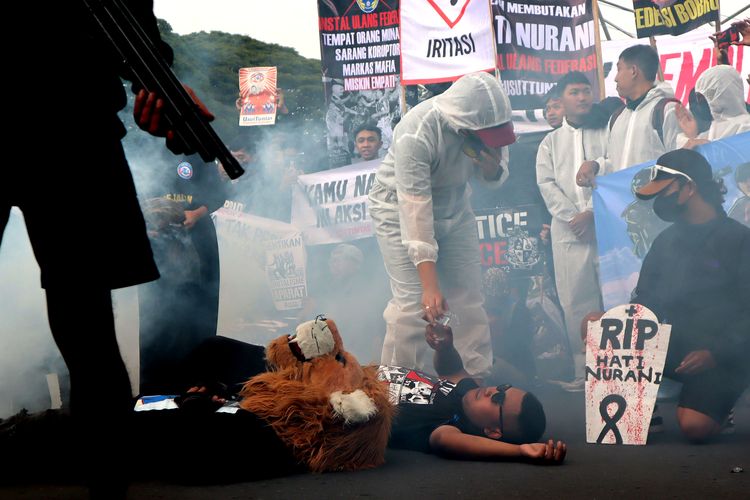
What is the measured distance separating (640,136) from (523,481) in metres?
3.54

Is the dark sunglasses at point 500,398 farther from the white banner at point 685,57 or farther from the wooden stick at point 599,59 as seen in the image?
the white banner at point 685,57

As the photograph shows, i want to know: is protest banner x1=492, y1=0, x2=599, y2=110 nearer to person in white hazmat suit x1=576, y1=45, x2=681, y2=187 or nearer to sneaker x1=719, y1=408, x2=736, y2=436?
person in white hazmat suit x1=576, y1=45, x2=681, y2=187

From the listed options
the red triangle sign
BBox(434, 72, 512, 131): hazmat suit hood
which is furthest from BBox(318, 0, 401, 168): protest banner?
BBox(434, 72, 512, 131): hazmat suit hood

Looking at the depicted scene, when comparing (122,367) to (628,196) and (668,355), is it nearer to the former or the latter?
(668,355)

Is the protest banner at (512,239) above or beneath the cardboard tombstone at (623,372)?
above

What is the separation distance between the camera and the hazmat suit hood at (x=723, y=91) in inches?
247

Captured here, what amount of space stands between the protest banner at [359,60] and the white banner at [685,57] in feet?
5.76

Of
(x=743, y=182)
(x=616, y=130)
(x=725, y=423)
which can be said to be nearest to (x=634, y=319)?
(x=725, y=423)

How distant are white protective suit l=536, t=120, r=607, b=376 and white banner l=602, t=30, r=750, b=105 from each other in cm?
113

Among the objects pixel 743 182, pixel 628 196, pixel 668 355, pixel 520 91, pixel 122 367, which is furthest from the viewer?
pixel 520 91

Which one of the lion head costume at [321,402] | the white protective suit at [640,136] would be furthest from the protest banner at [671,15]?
the lion head costume at [321,402]

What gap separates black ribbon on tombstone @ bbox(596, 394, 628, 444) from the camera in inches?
155

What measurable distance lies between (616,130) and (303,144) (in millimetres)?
3051

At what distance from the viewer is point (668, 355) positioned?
14.2 ft
